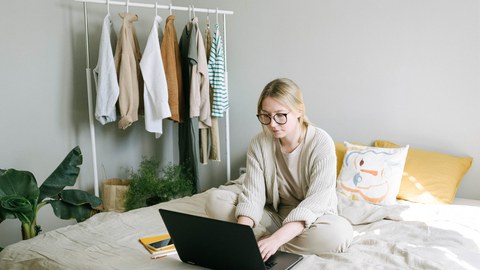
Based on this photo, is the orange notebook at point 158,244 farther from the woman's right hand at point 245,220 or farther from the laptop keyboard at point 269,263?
the laptop keyboard at point 269,263

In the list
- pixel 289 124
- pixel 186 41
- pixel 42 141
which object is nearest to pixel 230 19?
pixel 186 41

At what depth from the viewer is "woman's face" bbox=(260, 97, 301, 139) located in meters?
1.75

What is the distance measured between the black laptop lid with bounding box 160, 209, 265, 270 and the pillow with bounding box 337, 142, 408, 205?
1.11 m

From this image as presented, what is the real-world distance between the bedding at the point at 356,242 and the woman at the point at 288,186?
3.6 inches

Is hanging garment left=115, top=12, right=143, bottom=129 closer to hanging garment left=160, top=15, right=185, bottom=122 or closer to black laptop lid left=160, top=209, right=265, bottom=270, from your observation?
hanging garment left=160, top=15, right=185, bottom=122

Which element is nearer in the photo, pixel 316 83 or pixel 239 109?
pixel 316 83

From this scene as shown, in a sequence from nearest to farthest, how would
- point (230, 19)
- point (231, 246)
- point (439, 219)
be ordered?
point (231, 246)
point (439, 219)
point (230, 19)

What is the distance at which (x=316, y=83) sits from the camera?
299cm

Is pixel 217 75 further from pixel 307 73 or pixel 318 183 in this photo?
pixel 318 183

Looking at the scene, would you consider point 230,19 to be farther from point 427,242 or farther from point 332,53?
point 427,242

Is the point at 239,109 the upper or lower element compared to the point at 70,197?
upper

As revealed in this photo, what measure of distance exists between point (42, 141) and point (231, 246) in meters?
2.03

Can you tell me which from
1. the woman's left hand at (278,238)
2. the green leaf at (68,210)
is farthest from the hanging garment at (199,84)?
the woman's left hand at (278,238)

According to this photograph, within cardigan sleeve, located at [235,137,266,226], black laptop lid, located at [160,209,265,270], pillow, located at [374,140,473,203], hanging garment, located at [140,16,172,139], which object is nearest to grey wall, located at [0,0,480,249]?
pillow, located at [374,140,473,203]
